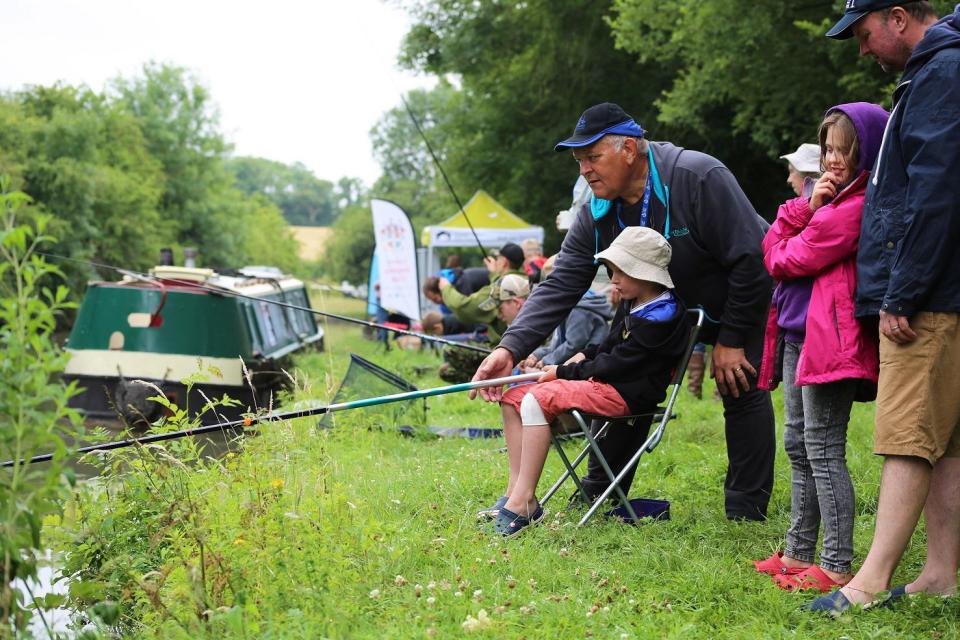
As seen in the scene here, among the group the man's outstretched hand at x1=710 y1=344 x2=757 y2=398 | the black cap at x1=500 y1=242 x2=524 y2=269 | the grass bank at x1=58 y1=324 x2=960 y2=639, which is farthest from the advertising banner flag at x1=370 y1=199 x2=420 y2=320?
the man's outstretched hand at x1=710 y1=344 x2=757 y2=398

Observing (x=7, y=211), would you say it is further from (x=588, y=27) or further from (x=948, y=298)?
(x=588, y=27)

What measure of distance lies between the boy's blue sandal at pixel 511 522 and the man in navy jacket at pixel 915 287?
4.89 ft

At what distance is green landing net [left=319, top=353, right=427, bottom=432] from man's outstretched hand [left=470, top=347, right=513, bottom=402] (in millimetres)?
2948

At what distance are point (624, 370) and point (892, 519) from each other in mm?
1500

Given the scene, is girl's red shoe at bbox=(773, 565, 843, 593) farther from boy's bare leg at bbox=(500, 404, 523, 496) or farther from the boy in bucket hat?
boy's bare leg at bbox=(500, 404, 523, 496)

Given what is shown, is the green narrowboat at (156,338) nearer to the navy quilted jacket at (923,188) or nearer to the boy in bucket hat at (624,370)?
the boy in bucket hat at (624,370)

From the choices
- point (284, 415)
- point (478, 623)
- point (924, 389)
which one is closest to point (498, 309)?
point (284, 415)

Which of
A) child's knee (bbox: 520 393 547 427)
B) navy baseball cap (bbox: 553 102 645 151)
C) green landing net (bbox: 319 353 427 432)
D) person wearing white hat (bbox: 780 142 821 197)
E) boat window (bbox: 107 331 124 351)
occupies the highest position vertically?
navy baseball cap (bbox: 553 102 645 151)

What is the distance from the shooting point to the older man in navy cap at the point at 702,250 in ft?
16.0

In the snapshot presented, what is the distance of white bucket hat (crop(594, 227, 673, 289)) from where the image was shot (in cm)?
478

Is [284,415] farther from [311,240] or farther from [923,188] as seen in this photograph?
[311,240]

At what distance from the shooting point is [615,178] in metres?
4.93

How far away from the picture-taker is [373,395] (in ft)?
27.7

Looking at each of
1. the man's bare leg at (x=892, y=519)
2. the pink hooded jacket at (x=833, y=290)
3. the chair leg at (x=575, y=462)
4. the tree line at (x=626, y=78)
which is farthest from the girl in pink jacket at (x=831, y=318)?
the tree line at (x=626, y=78)
